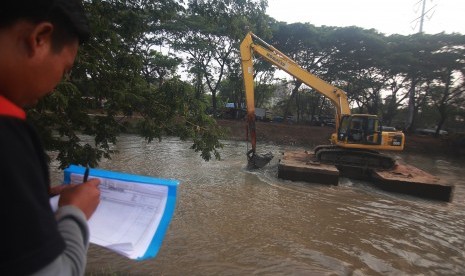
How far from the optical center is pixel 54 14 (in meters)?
0.98

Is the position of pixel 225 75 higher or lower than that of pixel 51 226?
higher

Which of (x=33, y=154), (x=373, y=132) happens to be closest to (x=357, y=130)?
(x=373, y=132)

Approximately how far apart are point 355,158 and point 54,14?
43.9 ft

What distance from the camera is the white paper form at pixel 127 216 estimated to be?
1.36m

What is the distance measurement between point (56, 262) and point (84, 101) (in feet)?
10.6

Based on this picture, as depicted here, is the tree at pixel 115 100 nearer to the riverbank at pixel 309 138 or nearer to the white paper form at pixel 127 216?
the white paper form at pixel 127 216

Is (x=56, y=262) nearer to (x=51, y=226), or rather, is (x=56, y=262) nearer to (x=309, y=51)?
(x=51, y=226)

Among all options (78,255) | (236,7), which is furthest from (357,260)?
(78,255)

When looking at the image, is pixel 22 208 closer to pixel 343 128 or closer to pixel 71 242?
pixel 71 242

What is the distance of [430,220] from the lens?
338 inches

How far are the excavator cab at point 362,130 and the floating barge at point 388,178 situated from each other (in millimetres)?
1141

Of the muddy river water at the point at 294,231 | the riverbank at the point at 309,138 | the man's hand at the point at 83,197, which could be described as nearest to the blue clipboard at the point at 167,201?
the man's hand at the point at 83,197

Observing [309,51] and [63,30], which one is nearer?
[63,30]

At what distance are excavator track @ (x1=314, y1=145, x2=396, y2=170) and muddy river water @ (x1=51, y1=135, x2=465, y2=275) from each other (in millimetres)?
904
